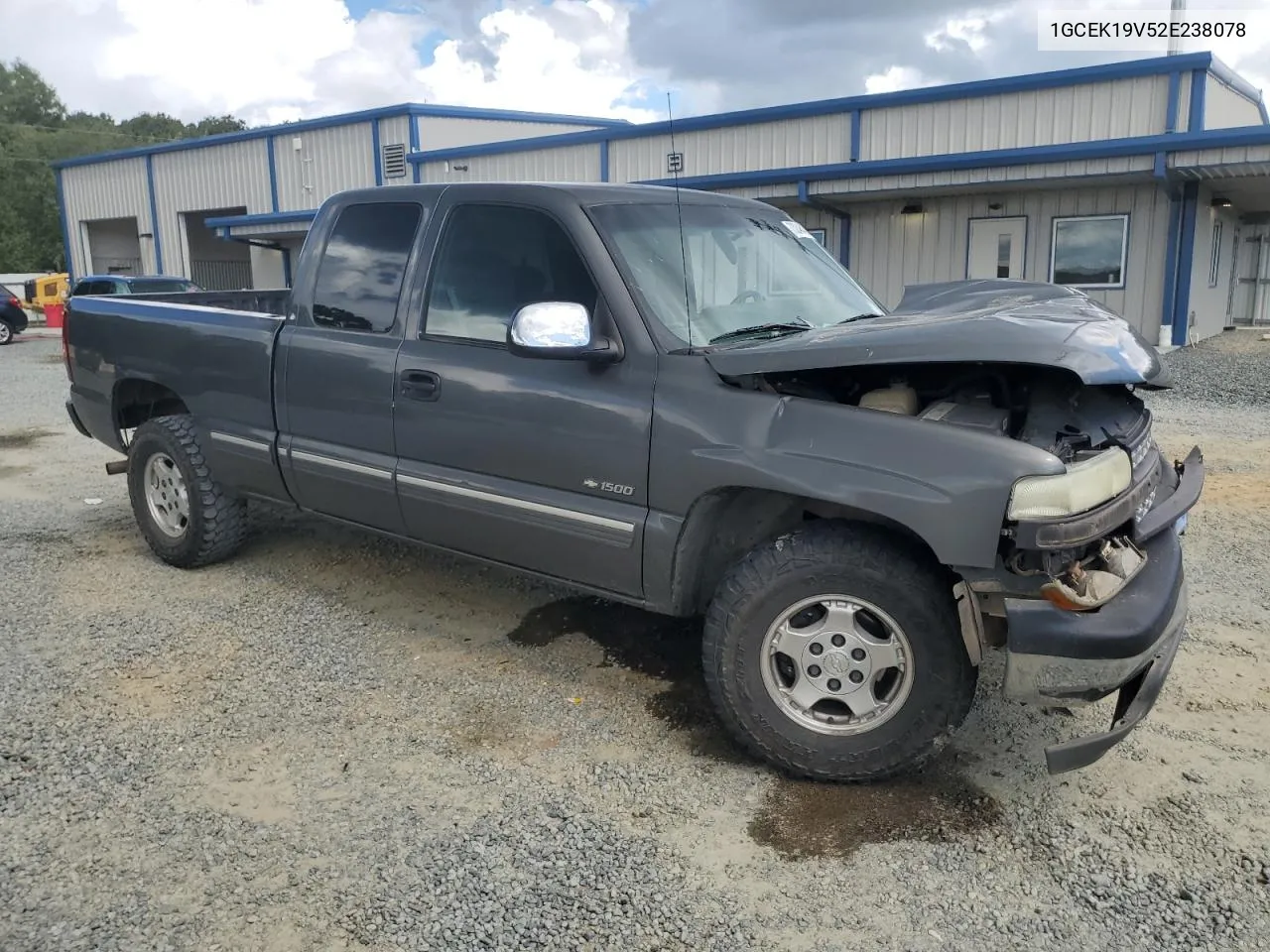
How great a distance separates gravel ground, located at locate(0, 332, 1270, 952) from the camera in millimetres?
2693

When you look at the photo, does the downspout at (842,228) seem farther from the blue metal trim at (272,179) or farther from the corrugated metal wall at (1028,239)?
the blue metal trim at (272,179)

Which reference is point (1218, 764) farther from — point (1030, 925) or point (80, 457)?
point (80, 457)

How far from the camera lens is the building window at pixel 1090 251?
17.1 m

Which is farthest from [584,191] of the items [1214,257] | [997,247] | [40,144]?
Result: [40,144]

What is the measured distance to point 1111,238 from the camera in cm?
1716

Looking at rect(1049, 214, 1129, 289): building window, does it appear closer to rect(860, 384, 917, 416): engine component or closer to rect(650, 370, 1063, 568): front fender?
rect(860, 384, 917, 416): engine component

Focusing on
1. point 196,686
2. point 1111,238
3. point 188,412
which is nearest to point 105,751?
point 196,686

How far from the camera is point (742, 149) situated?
67.9 ft

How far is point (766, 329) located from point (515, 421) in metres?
1.03

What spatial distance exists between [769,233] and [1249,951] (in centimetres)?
314

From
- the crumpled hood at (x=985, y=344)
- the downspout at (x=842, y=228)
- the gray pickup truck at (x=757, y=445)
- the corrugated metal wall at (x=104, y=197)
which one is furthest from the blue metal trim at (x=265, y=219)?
the crumpled hood at (x=985, y=344)

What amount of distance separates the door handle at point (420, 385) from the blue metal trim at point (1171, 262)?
51.7 ft

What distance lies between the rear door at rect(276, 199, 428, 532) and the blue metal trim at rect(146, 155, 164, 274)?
107 ft

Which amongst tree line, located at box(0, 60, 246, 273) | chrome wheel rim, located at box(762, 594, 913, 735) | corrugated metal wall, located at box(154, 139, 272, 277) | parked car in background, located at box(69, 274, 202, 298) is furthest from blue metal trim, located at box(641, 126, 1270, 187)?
tree line, located at box(0, 60, 246, 273)
